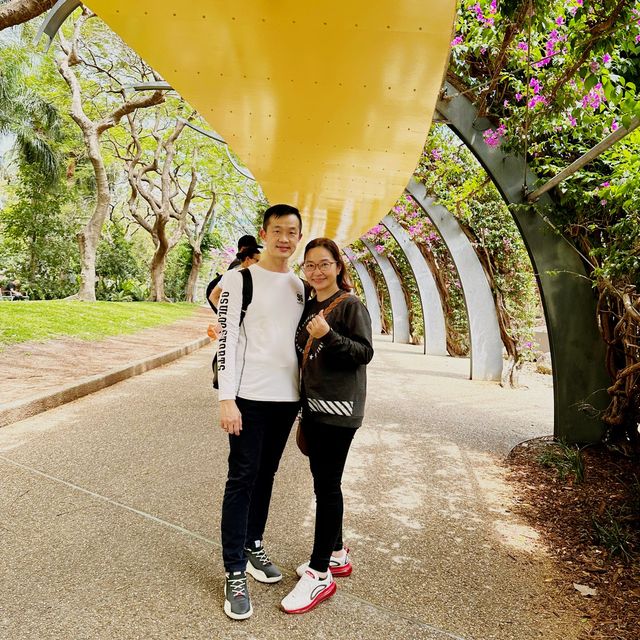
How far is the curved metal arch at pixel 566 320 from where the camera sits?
4625 millimetres

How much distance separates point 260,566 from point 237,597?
28cm

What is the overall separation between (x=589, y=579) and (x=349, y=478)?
1.73 metres

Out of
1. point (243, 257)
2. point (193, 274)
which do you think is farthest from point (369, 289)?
point (243, 257)

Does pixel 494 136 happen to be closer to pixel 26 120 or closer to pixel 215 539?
pixel 215 539

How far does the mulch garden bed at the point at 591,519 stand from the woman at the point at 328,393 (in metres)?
1.14

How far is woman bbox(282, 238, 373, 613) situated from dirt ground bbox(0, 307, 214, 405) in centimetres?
395

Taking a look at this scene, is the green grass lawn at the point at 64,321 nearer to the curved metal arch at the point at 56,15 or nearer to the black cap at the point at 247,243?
the black cap at the point at 247,243

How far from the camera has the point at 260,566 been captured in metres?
2.38

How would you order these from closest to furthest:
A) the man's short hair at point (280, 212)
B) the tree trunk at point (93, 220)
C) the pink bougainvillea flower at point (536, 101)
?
the man's short hair at point (280, 212) → the pink bougainvillea flower at point (536, 101) → the tree trunk at point (93, 220)

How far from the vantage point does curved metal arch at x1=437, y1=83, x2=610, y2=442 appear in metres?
4.62

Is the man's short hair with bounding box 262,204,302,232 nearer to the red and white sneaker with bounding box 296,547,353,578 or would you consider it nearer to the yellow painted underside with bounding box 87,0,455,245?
the yellow painted underside with bounding box 87,0,455,245

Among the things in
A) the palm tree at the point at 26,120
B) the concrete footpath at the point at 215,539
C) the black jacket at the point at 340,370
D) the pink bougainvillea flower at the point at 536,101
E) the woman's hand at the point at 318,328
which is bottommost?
the concrete footpath at the point at 215,539

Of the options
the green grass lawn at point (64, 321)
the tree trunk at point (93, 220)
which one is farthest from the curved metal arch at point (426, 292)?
the tree trunk at point (93, 220)

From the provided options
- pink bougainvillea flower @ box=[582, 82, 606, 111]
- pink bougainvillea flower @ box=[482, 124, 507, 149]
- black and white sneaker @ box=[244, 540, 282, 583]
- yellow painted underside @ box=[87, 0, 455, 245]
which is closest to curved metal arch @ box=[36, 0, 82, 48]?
yellow painted underside @ box=[87, 0, 455, 245]
